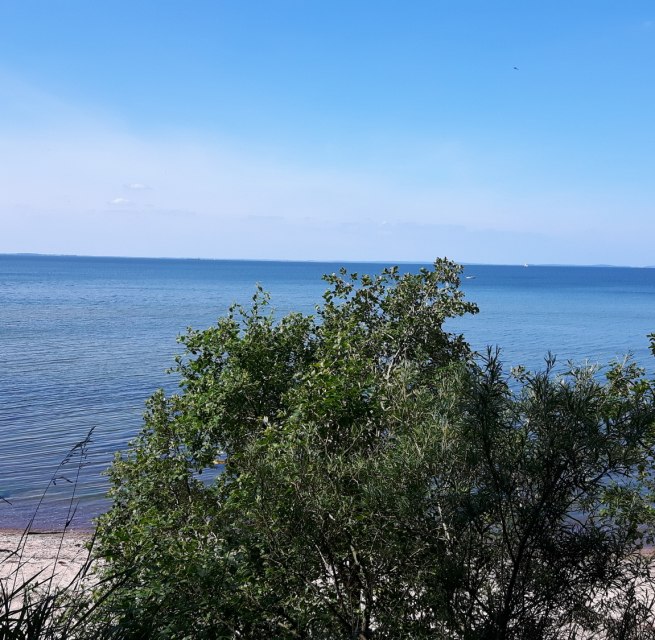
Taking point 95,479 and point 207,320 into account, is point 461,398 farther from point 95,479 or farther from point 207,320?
point 207,320

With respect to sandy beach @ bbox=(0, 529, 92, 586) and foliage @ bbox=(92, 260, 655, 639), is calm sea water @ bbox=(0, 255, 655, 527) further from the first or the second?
foliage @ bbox=(92, 260, 655, 639)

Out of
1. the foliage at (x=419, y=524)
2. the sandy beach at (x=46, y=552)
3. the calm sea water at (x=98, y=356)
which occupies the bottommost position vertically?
the sandy beach at (x=46, y=552)

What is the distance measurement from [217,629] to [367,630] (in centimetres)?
172

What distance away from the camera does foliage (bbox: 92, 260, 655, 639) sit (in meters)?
6.71

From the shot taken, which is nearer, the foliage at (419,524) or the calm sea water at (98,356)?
the foliage at (419,524)

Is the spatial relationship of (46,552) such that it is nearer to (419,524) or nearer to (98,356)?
Answer: (419,524)

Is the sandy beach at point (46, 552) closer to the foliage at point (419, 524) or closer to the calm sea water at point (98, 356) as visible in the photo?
the calm sea water at point (98, 356)

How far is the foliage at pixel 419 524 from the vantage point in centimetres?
671

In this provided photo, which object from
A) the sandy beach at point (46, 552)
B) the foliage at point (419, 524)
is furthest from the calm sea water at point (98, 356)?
the foliage at point (419, 524)

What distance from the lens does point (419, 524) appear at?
23.6 feet

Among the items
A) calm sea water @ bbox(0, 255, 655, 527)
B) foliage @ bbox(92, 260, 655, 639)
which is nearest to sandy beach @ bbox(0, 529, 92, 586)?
calm sea water @ bbox(0, 255, 655, 527)

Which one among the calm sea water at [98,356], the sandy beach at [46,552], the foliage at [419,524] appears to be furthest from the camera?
the calm sea water at [98,356]

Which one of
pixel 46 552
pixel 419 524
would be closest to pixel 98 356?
pixel 46 552

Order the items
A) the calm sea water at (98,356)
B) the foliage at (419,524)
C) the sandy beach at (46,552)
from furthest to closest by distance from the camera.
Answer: the calm sea water at (98,356) → the sandy beach at (46,552) → the foliage at (419,524)
